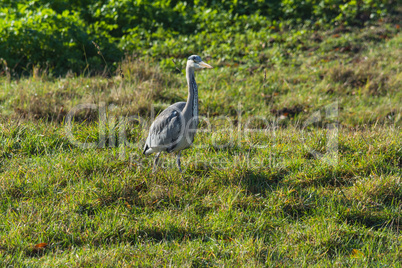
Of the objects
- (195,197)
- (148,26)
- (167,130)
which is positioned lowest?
(195,197)

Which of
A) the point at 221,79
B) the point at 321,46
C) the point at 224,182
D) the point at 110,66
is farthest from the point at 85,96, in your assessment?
the point at 321,46

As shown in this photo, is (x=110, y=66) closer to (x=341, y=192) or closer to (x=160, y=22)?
(x=160, y=22)

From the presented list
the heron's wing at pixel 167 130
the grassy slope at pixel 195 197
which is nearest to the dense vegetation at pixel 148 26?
the grassy slope at pixel 195 197

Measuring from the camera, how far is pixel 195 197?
15.3 feet

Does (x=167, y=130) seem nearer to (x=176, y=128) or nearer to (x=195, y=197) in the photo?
Answer: (x=176, y=128)

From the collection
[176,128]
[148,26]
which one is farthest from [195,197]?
[148,26]

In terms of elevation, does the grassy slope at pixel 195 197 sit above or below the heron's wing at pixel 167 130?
below

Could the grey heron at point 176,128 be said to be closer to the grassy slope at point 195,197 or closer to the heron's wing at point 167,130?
the heron's wing at point 167,130

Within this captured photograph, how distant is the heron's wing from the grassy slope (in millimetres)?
336

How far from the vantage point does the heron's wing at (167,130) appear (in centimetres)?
500

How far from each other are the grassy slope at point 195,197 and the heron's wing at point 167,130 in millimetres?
336

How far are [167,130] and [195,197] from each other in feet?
2.98

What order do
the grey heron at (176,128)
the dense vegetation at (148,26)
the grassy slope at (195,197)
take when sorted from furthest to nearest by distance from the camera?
the dense vegetation at (148,26) < the grey heron at (176,128) < the grassy slope at (195,197)

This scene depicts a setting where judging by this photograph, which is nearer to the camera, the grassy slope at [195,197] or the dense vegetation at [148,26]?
the grassy slope at [195,197]
